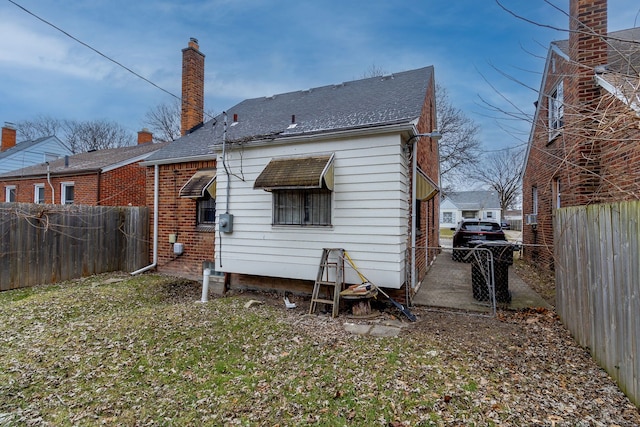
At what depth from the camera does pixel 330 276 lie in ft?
21.0

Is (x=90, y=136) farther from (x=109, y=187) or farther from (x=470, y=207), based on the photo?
(x=470, y=207)

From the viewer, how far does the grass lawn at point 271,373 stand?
298cm

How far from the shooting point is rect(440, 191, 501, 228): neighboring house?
4838 centimetres

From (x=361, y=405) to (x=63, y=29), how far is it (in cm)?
777

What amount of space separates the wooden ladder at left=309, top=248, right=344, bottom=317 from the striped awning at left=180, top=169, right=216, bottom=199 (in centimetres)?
359

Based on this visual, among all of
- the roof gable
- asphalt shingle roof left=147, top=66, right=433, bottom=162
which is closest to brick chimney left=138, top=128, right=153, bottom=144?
asphalt shingle roof left=147, top=66, right=433, bottom=162

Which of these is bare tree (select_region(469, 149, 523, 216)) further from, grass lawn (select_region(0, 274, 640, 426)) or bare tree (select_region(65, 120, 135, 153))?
bare tree (select_region(65, 120, 135, 153))

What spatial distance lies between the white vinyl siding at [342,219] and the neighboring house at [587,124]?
2.25 metres

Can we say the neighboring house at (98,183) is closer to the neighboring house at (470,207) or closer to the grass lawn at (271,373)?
the grass lawn at (271,373)

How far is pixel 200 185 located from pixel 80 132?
3668cm

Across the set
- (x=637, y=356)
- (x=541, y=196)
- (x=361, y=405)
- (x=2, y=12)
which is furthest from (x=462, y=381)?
(x=541, y=196)

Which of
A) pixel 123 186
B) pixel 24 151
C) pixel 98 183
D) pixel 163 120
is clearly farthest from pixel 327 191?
pixel 163 120

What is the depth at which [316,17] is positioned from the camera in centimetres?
886

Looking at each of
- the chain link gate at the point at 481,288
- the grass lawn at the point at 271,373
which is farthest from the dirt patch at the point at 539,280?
the grass lawn at the point at 271,373
